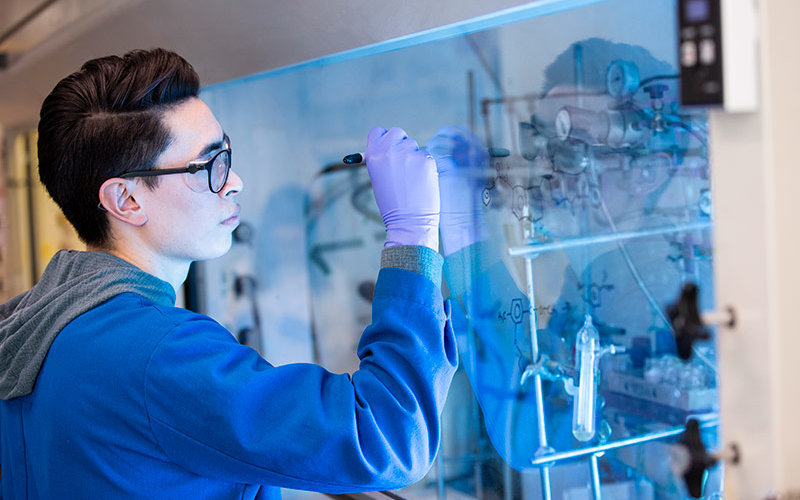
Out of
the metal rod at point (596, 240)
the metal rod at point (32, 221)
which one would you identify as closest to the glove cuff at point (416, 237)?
the metal rod at point (596, 240)

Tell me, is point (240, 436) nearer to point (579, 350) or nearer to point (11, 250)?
point (579, 350)

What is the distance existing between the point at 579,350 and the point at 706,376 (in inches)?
8.4

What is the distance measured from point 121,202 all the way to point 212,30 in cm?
70

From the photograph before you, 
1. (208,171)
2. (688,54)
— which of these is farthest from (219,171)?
(688,54)

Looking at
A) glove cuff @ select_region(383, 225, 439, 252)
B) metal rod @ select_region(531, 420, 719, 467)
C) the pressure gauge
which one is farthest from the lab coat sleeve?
the pressure gauge

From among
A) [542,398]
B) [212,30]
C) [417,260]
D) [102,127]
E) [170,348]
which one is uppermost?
[212,30]

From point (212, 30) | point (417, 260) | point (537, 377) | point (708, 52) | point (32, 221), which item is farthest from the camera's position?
point (32, 221)

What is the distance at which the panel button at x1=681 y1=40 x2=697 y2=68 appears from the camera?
30.1 inches

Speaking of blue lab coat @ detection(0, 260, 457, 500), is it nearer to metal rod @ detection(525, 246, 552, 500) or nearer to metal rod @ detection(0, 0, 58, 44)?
metal rod @ detection(525, 246, 552, 500)

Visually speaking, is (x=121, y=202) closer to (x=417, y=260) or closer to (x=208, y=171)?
(x=208, y=171)

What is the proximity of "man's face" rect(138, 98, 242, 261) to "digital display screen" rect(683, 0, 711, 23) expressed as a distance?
2.59 ft

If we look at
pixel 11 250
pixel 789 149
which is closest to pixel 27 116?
pixel 11 250

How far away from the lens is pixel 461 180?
1455 millimetres

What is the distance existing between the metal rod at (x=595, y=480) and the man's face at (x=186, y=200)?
756 millimetres
